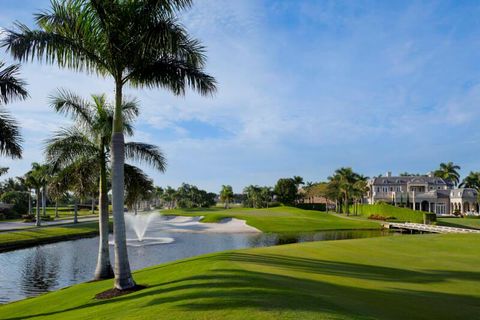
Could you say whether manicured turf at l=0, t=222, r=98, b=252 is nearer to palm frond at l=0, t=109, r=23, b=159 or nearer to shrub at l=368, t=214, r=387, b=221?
palm frond at l=0, t=109, r=23, b=159

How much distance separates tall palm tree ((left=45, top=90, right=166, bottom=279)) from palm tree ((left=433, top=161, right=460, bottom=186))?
119 meters

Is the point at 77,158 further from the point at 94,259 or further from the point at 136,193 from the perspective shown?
the point at 94,259

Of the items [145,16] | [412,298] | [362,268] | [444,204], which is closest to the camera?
[412,298]

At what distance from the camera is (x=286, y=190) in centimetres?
12769

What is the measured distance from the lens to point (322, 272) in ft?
51.2

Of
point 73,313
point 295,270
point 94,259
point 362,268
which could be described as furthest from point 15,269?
point 362,268

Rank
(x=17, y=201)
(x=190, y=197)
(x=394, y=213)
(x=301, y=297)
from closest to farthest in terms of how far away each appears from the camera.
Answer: (x=301, y=297), (x=394, y=213), (x=17, y=201), (x=190, y=197)

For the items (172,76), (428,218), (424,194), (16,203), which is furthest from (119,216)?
(424,194)

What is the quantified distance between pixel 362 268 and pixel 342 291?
21.6 ft

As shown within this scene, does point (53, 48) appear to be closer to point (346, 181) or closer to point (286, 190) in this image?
point (346, 181)

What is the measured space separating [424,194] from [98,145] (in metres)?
97.6

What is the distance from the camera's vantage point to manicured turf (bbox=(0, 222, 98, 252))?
39344 millimetres

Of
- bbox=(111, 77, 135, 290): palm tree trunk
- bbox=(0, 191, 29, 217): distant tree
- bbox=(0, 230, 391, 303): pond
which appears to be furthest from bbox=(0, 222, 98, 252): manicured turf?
bbox=(0, 191, 29, 217): distant tree

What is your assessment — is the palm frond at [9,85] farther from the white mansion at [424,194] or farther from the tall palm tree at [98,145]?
the white mansion at [424,194]
